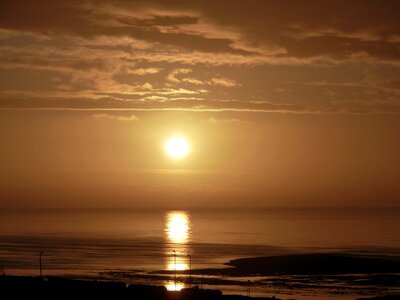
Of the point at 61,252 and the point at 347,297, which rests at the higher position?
the point at 61,252

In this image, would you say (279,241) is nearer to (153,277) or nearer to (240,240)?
(240,240)

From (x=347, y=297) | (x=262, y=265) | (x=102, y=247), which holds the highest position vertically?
(x=102, y=247)

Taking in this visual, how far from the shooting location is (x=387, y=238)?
454 feet

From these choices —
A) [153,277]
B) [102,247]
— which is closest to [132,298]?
[153,277]

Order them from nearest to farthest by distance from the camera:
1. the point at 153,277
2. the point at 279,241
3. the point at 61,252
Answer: the point at 153,277 < the point at 61,252 < the point at 279,241

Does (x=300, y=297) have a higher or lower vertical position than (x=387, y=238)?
lower

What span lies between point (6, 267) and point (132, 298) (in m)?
41.3

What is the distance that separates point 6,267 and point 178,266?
867 inches

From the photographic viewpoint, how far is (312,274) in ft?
249

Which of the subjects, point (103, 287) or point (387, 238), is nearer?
point (103, 287)

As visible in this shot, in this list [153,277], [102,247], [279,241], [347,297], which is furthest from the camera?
[279,241]

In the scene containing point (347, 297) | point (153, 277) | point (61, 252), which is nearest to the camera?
point (347, 297)

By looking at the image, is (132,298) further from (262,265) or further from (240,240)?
(240,240)

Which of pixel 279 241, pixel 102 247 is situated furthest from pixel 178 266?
pixel 279 241
